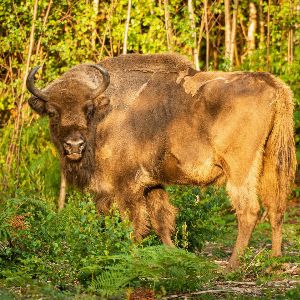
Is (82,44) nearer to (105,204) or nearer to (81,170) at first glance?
(81,170)

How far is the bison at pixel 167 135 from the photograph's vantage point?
10.2m

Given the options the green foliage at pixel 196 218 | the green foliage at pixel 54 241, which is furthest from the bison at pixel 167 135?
the green foliage at pixel 54 241

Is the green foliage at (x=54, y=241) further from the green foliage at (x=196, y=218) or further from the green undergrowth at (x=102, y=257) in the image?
the green foliage at (x=196, y=218)

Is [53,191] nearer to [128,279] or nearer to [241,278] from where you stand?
[241,278]

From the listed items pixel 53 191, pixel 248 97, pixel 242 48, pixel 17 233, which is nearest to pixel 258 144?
pixel 248 97

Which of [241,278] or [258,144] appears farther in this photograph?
[258,144]

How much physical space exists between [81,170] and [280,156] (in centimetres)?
251

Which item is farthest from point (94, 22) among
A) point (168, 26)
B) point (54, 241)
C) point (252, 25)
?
point (54, 241)

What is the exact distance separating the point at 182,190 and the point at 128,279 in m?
4.44

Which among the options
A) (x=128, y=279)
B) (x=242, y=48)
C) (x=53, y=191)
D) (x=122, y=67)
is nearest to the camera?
(x=128, y=279)

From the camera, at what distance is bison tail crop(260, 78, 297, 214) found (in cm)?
1020

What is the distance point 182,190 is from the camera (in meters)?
11.9

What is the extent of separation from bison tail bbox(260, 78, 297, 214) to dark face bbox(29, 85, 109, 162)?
216 cm

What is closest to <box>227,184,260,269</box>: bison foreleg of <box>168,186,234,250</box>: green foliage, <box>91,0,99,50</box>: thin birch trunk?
<box>168,186,234,250</box>: green foliage
